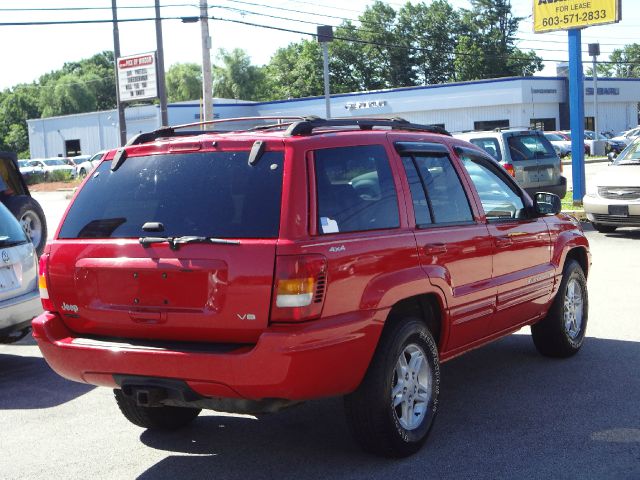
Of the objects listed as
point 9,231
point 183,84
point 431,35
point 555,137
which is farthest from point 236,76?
point 9,231

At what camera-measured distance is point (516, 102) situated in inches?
2308

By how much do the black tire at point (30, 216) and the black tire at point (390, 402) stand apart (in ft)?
29.6

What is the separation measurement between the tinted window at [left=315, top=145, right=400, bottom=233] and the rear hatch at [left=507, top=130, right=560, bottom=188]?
39.9 feet

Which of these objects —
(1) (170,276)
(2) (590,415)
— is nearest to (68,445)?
(1) (170,276)

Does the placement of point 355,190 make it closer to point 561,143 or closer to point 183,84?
point 561,143

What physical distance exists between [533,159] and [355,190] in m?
13.3

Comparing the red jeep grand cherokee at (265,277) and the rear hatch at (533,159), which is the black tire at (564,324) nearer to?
the red jeep grand cherokee at (265,277)

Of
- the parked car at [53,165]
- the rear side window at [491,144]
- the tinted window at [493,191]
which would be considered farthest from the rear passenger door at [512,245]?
the parked car at [53,165]

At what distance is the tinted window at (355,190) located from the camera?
4641mm

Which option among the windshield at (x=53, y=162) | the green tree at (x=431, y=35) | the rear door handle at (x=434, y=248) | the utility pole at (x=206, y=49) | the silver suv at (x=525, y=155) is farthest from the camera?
the green tree at (x=431, y=35)

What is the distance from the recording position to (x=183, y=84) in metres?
95.2

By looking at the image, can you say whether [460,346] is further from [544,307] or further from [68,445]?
[68,445]

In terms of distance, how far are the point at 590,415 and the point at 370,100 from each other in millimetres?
58831

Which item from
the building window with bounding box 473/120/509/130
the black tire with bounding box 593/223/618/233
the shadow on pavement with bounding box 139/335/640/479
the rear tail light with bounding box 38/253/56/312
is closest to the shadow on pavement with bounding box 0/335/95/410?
the shadow on pavement with bounding box 139/335/640/479
